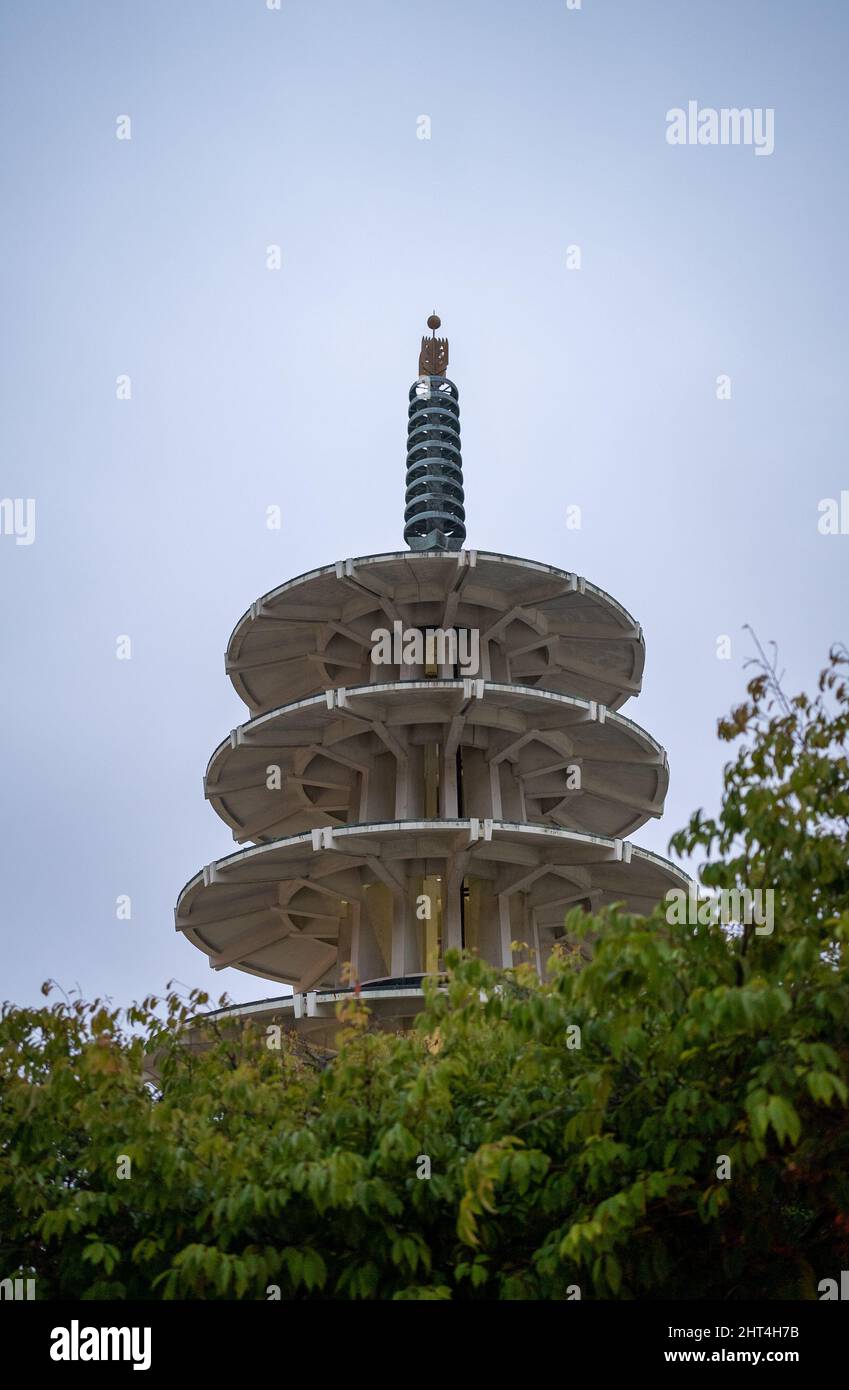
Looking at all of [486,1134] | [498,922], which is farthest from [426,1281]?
[498,922]

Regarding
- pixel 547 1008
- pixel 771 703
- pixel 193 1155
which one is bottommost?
pixel 193 1155

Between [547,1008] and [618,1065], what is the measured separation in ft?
2.97

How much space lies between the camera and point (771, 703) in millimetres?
14172

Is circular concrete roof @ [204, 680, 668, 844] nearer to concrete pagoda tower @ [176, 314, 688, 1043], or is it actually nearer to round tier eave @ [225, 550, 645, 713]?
concrete pagoda tower @ [176, 314, 688, 1043]

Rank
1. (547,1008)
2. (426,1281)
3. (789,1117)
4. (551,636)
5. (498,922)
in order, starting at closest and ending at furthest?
1. (789,1117)
2. (547,1008)
3. (426,1281)
4. (498,922)
5. (551,636)

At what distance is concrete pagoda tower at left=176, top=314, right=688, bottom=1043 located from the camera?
35125 mm

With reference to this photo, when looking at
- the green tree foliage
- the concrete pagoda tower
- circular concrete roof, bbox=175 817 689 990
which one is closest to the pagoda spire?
the concrete pagoda tower

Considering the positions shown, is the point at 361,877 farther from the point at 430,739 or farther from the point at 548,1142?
the point at 548,1142

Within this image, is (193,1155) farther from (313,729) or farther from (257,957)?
(257,957)

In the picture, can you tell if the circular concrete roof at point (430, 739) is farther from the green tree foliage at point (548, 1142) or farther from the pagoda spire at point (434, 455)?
the green tree foliage at point (548, 1142)

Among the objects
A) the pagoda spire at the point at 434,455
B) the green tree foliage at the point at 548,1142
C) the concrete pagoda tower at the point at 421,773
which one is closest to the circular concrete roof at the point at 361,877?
the concrete pagoda tower at the point at 421,773

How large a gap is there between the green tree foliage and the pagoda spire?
30298mm

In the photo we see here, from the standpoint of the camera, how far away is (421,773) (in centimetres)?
3819

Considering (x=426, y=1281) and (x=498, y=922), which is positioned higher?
(x=498, y=922)
